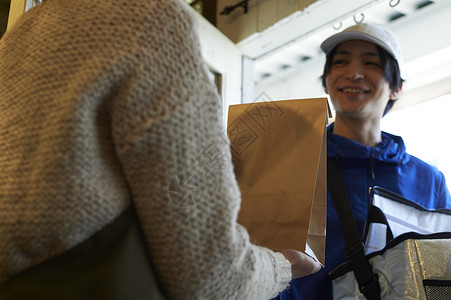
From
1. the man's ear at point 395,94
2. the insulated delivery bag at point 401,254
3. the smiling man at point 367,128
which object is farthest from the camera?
the man's ear at point 395,94

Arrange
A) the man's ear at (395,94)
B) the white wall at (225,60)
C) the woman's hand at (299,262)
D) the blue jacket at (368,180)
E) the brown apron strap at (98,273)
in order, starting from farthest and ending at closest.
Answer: the white wall at (225,60)
the man's ear at (395,94)
the blue jacket at (368,180)
the woman's hand at (299,262)
the brown apron strap at (98,273)

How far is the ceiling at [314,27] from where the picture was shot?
1.84 metres

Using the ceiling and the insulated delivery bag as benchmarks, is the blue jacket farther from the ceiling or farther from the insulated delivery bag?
the ceiling

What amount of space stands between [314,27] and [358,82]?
1.87 ft

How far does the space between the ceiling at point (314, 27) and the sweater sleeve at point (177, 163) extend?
57.6 inches

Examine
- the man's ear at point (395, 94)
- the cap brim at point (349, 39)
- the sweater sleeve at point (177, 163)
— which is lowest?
the sweater sleeve at point (177, 163)

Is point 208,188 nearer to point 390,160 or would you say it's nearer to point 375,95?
point 390,160

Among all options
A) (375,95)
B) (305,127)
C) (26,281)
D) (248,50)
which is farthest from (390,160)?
(26,281)

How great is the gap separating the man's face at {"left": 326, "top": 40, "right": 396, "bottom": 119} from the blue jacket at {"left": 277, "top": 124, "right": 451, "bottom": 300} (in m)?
0.11

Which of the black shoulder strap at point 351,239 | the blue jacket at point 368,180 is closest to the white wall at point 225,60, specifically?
the blue jacket at point 368,180

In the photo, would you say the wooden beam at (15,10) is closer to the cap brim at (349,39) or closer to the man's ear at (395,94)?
the cap brim at (349,39)

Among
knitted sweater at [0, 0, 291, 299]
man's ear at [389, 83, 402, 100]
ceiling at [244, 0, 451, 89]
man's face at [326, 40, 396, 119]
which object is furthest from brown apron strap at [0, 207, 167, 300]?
ceiling at [244, 0, 451, 89]

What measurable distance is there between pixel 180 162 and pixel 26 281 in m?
0.19

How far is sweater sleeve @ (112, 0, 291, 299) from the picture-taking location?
461 millimetres
